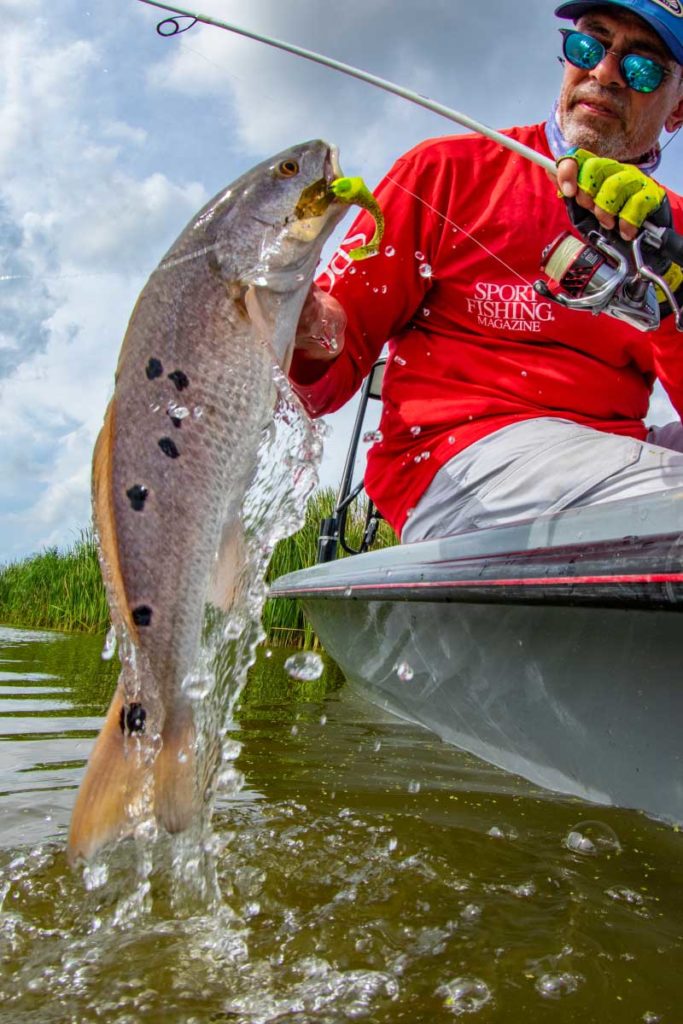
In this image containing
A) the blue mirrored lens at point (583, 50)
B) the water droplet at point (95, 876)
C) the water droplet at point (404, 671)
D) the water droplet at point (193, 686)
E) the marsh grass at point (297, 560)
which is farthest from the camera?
the marsh grass at point (297, 560)

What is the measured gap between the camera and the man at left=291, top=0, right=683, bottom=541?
2918 mm

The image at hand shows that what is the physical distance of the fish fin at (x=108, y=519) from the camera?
175 cm

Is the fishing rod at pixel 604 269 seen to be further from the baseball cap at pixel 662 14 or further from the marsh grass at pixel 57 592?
the marsh grass at pixel 57 592

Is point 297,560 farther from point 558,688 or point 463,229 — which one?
point 558,688

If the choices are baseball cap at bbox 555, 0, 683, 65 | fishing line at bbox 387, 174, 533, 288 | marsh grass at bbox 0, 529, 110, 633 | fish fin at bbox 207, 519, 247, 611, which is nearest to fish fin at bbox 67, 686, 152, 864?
fish fin at bbox 207, 519, 247, 611

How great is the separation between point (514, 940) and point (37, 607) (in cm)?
1120

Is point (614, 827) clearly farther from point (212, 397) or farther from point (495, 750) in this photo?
point (212, 397)

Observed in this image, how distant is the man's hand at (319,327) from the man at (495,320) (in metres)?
0.24

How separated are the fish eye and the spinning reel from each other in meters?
0.85

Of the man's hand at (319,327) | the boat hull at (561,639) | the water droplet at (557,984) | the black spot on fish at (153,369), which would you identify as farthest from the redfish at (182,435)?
the boat hull at (561,639)

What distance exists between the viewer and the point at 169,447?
1.77 meters

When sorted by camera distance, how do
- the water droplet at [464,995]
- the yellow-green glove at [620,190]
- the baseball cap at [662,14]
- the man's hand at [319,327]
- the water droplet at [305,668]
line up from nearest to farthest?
the water droplet at [464,995]
the yellow-green glove at [620,190]
the man's hand at [319,327]
the baseball cap at [662,14]
the water droplet at [305,668]

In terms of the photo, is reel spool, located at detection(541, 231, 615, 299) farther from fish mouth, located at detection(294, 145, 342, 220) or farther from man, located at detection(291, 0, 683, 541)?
fish mouth, located at detection(294, 145, 342, 220)

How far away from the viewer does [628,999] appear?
5.19ft
